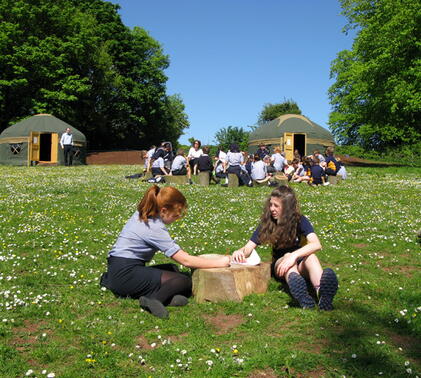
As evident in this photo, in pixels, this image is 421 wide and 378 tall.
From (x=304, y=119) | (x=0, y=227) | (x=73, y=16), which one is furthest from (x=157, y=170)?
(x=73, y=16)

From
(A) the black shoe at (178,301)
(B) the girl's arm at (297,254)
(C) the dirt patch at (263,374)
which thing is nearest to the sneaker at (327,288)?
(B) the girl's arm at (297,254)

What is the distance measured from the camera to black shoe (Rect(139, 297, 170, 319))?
5.23 meters

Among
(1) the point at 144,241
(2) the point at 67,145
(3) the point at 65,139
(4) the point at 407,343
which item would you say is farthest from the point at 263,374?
(2) the point at 67,145

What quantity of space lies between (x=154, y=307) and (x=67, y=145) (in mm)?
32117

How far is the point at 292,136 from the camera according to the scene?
3959 cm

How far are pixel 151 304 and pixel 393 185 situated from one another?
17796 mm

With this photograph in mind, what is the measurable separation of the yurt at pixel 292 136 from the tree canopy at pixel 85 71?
63.2 ft

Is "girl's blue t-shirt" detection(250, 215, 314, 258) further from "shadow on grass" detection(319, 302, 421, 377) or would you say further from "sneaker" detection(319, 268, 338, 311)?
"shadow on grass" detection(319, 302, 421, 377)

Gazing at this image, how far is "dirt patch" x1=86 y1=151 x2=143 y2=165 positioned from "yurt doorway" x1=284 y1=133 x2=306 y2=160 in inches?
608

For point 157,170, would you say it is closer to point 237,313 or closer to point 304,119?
point 237,313

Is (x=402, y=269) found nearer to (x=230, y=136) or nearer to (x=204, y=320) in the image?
(x=204, y=320)

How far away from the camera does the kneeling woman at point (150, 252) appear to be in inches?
221

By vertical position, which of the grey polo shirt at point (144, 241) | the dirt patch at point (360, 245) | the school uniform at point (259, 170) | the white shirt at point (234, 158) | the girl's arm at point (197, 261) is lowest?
the dirt patch at point (360, 245)

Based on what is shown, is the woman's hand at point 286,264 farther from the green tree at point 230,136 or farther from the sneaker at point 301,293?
the green tree at point 230,136
